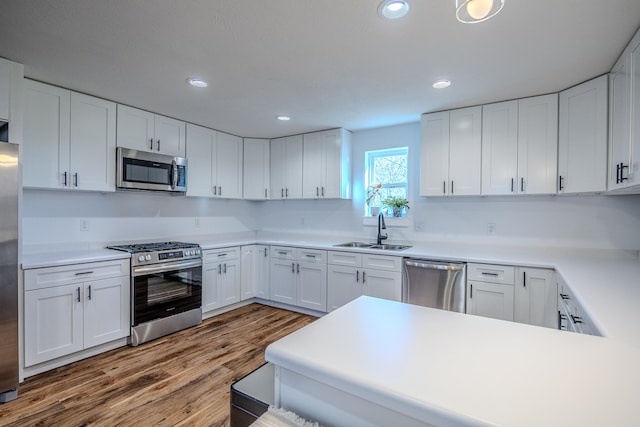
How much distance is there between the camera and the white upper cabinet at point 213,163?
3838 millimetres

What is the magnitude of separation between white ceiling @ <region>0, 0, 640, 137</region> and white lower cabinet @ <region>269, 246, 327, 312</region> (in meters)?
1.84

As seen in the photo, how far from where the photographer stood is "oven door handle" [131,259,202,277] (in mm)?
2975

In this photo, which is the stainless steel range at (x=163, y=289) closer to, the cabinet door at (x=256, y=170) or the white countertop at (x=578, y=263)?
the white countertop at (x=578, y=263)

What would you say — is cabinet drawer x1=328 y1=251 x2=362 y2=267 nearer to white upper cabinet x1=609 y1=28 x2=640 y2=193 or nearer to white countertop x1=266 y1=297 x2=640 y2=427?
white upper cabinet x1=609 y1=28 x2=640 y2=193

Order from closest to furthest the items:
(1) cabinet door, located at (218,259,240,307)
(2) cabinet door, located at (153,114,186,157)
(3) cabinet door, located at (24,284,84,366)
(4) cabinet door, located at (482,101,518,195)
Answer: (3) cabinet door, located at (24,284,84,366) < (4) cabinet door, located at (482,101,518,195) < (2) cabinet door, located at (153,114,186,157) < (1) cabinet door, located at (218,259,240,307)

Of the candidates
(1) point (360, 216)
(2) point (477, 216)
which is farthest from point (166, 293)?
(2) point (477, 216)

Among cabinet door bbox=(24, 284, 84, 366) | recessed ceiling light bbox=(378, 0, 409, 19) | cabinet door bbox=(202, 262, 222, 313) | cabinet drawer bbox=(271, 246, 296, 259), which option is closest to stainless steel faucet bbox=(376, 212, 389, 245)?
cabinet drawer bbox=(271, 246, 296, 259)

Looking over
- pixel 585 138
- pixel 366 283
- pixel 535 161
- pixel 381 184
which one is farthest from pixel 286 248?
pixel 585 138

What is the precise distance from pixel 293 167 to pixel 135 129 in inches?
76.3

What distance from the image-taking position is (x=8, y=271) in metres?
2.11

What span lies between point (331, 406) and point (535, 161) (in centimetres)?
297

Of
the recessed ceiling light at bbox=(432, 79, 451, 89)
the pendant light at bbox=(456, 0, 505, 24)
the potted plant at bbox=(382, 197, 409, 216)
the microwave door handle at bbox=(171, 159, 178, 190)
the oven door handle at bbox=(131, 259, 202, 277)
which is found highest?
the recessed ceiling light at bbox=(432, 79, 451, 89)

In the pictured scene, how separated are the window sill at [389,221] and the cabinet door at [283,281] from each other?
1.11 metres

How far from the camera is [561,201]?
2984mm
